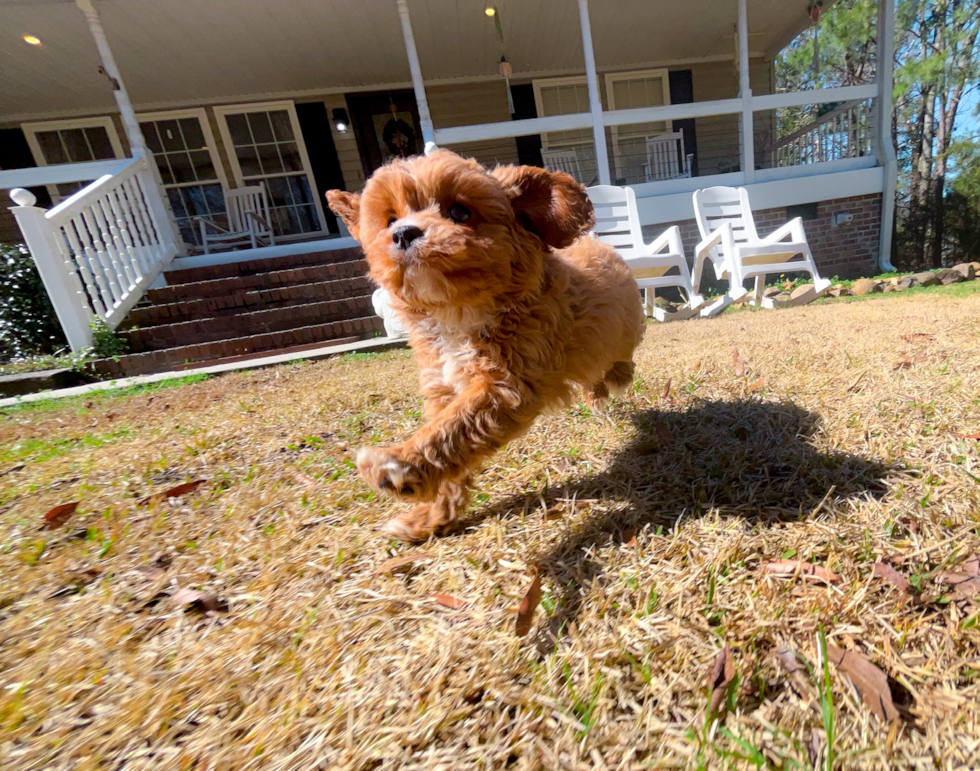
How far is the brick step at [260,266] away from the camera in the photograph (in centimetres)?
773

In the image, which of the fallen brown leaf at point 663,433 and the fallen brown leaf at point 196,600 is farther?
the fallen brown leaf at point 663,433

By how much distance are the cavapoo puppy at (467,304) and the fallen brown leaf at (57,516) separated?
139cm

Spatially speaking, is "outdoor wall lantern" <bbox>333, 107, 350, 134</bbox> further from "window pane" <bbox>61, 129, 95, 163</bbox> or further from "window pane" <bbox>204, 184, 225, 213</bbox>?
"window pane" <bbox>61, 129, 95, 163</bbox>

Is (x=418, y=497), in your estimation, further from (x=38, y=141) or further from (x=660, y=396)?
(x=38, y=141)

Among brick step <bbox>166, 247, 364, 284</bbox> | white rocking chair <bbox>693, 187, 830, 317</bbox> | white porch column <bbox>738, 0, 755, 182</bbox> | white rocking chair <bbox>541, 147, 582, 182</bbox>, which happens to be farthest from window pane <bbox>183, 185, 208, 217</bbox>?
white porch column <bbox>738, 0, 755, 182</bbox>

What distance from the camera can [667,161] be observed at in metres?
11.8

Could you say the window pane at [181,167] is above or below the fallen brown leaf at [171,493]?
above

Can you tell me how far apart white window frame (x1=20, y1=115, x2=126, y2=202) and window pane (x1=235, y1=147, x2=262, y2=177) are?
242 cm

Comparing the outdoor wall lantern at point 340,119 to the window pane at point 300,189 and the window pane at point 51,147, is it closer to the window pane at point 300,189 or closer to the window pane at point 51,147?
the window pane at point 300,189

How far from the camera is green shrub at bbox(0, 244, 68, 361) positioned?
6.80m

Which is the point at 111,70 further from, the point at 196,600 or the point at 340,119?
the point at 196,600

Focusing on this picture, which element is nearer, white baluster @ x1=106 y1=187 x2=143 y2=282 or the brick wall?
→ white baluster @ x1=106 y1=187 x2=143 y2=282

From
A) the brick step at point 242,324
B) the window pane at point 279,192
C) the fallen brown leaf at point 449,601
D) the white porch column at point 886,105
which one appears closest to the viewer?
the fallen brown leaf at point 449,601

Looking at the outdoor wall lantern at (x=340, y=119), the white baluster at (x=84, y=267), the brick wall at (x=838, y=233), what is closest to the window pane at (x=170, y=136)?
the outdoor wall lantern at (x=340, y=119)
